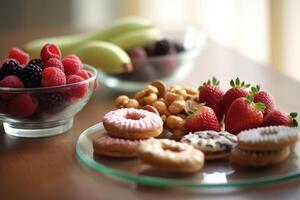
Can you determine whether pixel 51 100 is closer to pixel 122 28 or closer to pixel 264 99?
pixel 264 99

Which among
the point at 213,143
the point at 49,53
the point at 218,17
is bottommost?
the point at 218,17

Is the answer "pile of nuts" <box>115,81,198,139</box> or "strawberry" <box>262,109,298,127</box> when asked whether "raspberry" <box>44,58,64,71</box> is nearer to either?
"pile of nuts" <box>115,81,198,139</box>

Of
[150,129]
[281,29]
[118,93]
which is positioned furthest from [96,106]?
[281,29]

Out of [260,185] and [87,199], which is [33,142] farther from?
[260,185]

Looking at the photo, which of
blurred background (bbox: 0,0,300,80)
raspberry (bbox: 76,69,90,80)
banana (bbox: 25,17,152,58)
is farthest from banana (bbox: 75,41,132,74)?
blurred background (bbox: 0,0,300,80)

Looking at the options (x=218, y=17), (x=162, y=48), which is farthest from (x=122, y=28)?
(x=218, y=17)

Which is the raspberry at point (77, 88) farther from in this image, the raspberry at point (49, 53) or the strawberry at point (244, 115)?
the strawberry at point (244, 115)

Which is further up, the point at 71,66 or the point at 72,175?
the point at 71,66
